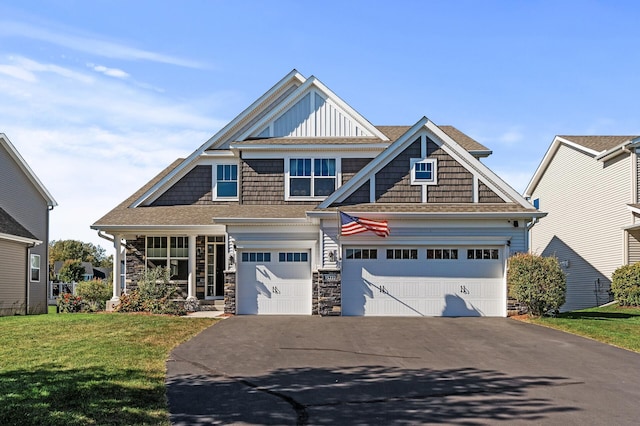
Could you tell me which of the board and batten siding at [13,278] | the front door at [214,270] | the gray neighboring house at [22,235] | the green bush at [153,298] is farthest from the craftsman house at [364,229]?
the gray neighboring house at [22,235]

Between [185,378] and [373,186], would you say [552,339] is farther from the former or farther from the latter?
[185,378]

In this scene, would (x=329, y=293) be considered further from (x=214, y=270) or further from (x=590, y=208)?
(x=590, y=208)

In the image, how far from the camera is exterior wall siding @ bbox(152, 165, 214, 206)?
2292 centimetres

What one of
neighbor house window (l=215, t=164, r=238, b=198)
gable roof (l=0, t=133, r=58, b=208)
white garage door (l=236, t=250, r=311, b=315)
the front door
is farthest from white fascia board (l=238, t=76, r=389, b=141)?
gable roof (l=0, t=133, r=58, b=208)

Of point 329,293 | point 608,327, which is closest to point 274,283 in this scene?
point 329,293

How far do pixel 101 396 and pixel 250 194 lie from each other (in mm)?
13908

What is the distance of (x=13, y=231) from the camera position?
24859mm

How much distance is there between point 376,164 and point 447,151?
2.23 m

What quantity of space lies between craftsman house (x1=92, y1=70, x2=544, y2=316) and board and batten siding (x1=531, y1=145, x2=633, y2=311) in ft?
23.8

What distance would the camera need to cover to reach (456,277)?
18844 millimetres

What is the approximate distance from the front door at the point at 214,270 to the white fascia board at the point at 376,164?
17.6 feet

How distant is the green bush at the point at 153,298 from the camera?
19875 mm

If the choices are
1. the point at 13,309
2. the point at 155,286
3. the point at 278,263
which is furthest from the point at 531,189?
the point at 13,309

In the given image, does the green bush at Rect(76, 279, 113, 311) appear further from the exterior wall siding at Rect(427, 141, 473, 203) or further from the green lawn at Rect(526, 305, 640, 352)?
the green lawn at Rect(526, 305, 640, 352)
